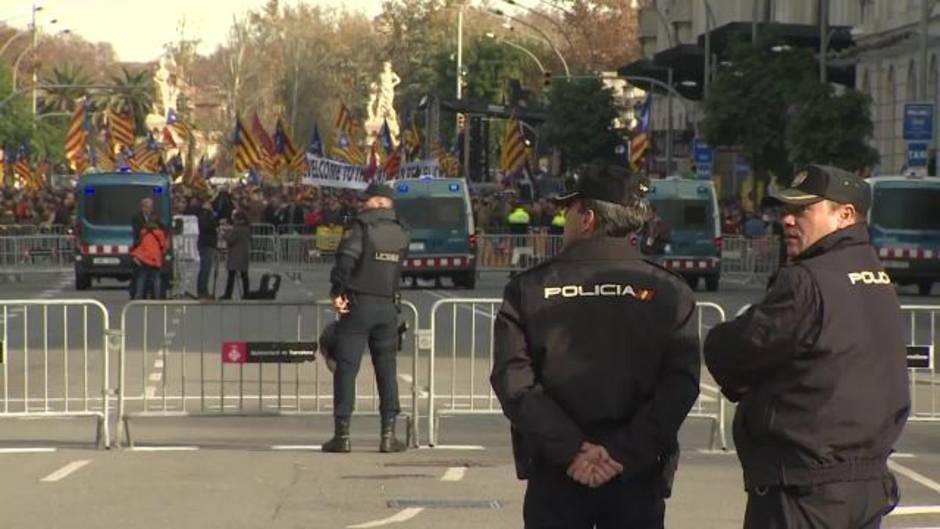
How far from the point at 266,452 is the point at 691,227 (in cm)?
3133

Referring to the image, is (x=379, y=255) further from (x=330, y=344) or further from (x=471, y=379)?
(x=471, y=379)

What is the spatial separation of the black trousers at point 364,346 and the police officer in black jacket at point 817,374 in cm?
817

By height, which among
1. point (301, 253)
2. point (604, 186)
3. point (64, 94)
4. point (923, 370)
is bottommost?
point (301, 253)

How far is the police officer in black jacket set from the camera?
7062 mm

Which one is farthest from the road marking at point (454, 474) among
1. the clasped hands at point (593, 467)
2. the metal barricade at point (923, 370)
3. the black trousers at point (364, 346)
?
the clasped hands at point (593, 467)

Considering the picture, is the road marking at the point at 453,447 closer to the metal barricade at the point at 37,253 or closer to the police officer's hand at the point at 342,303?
the police officer's hand at the point at 342,303

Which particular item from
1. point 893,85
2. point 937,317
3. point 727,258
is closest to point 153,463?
point 937,317

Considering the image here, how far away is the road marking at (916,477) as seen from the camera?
14.2 m

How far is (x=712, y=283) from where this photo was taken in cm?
4706

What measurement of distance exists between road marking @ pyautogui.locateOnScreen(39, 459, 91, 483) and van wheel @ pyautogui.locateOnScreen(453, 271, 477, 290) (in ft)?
104

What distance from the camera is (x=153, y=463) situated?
601 inches

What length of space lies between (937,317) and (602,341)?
55.1 feet

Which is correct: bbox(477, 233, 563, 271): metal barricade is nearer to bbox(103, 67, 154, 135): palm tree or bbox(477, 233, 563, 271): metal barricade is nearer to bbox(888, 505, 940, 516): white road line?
bbox(888, 505, 940, 516): white road line

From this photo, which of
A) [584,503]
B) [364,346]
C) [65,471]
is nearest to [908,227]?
[364,346]
